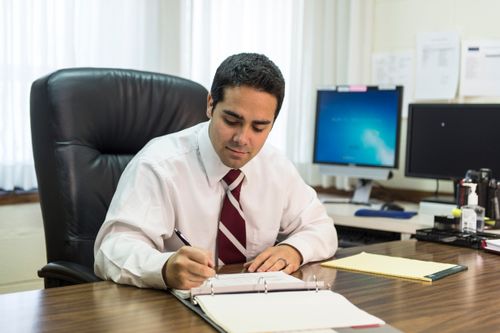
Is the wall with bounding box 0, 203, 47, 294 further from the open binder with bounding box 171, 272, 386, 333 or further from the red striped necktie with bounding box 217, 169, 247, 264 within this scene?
the open binder with bounding box 171, 272, 386, 333

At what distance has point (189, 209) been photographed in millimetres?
1503

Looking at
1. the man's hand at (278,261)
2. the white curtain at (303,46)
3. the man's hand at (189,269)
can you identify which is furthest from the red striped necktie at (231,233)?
the white curtain at (303,46)

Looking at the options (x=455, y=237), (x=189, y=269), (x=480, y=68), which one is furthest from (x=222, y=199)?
(x=480, y=68)

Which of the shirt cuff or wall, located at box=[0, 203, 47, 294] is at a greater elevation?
the shirt cuff

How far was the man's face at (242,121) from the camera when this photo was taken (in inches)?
53.7

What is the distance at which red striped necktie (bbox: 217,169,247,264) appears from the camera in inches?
58.4

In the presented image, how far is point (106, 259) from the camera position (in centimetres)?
124

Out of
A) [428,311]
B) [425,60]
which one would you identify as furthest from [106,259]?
[425,60]

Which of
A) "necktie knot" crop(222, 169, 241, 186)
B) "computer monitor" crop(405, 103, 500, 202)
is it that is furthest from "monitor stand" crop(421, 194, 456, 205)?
"necktie knot" crop(222, 169, 241, 186)

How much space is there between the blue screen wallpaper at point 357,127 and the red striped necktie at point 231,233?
4.74 feet

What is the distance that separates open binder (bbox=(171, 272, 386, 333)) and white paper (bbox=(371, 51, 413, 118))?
2.02 m

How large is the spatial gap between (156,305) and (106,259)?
265 mm

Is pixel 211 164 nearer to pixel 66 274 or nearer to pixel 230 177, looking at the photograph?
A: pixel 230 177

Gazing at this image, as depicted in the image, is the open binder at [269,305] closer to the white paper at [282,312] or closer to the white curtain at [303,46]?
the white paper at [282,312]
